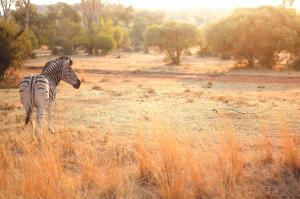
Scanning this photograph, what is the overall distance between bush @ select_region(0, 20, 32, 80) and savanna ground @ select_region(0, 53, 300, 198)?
413cm

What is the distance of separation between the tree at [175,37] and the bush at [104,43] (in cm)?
1370

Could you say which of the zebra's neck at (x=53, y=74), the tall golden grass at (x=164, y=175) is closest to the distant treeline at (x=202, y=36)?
the zebra's neck at (x=53, y=74)

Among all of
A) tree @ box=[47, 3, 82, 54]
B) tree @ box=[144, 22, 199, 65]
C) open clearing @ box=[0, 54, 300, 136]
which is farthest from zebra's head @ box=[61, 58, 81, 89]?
tree @ box=[47, 3, 82, 54]

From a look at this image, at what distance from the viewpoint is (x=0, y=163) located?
244 inches

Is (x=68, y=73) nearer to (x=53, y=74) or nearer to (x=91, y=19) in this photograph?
(x=53, y=74)

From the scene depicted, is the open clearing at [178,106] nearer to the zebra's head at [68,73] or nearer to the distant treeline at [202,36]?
the zebra's head at [68,73]

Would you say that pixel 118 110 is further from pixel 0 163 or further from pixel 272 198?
pixel 272 198

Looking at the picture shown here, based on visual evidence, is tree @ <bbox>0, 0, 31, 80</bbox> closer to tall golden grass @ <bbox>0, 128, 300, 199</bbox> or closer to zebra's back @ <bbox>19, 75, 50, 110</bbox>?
zebra's back @ <bbox>19, 75, 50, 110</bbox>

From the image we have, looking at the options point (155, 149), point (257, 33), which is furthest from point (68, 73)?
point (257, 33)

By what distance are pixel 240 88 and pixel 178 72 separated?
9.06 meters

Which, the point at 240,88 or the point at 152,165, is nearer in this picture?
the point at 152,165

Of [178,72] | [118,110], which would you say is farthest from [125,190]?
[178,72]

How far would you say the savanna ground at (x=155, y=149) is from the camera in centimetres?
575

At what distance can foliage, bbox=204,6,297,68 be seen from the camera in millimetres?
28625
